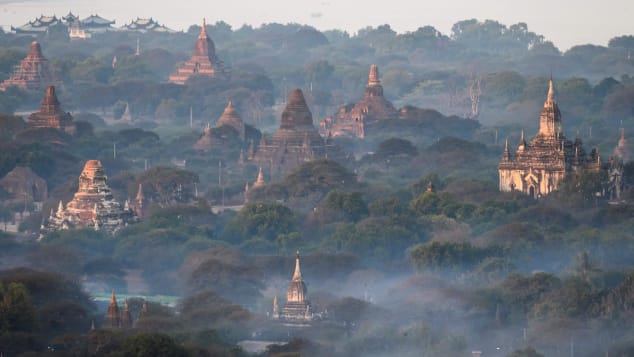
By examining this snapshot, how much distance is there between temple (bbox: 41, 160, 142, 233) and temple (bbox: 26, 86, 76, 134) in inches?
1482

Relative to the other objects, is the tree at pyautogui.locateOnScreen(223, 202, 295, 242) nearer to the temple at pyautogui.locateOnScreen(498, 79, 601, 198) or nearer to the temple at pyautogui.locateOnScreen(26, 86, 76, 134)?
the temple at pyautogui.locateOnScreen(498, 79, 601, 198)

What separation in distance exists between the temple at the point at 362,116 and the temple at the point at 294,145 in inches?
777

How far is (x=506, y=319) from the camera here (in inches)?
4205

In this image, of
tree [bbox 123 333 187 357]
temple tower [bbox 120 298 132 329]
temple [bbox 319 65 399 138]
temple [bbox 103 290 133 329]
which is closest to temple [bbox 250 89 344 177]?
temple [bbox 319 65 399 138]

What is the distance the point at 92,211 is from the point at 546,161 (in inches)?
781

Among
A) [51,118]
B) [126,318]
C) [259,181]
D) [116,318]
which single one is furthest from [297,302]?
[51,118]

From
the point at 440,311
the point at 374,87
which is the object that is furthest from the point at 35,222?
the point at 374,87

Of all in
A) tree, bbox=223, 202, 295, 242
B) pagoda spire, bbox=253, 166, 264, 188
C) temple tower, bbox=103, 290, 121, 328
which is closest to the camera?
temple tower, bbox=103, 290, 121, 328

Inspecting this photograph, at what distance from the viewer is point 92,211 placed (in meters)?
133

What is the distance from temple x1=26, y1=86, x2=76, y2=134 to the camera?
172 metres

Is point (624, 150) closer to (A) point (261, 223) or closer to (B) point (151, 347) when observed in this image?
(A) point (261, 223)

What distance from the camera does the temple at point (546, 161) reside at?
5487 inches

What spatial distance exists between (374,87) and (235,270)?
228ft

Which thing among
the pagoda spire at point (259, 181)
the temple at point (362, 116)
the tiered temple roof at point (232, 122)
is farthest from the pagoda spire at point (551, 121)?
the temple at point (362, 116)
